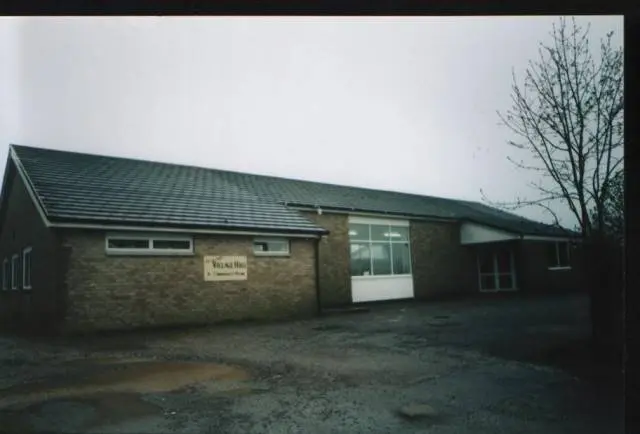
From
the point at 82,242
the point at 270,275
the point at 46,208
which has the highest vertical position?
the point at 46,208

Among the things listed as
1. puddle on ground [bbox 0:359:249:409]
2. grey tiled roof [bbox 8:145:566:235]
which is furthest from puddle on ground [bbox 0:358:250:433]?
grey tiled roof [bbox 8:145:566:235]

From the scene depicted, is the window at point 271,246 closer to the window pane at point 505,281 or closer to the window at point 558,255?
the window pane at point 505,281

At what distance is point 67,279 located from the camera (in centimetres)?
980

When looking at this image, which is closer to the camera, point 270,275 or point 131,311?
point 131,311

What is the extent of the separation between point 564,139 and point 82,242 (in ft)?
31.5

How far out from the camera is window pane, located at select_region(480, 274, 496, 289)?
69.7 ft

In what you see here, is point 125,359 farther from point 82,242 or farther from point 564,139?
point 564,139

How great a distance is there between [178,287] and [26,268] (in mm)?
4490

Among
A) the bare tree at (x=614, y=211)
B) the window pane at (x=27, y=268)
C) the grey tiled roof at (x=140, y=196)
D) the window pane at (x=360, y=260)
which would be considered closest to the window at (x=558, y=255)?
the window pane at (x=360, y=260)

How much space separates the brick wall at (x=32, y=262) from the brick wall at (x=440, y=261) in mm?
13159

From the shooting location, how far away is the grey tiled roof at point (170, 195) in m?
11.0

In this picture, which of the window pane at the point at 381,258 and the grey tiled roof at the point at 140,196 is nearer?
the grey tiled roof at the point at 140,196

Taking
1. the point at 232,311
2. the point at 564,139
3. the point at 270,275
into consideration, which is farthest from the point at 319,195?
the point at 564,139

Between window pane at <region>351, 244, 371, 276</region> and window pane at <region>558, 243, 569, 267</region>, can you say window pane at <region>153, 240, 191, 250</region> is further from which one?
window pane at <region>558, 243, 569, 267</region>
